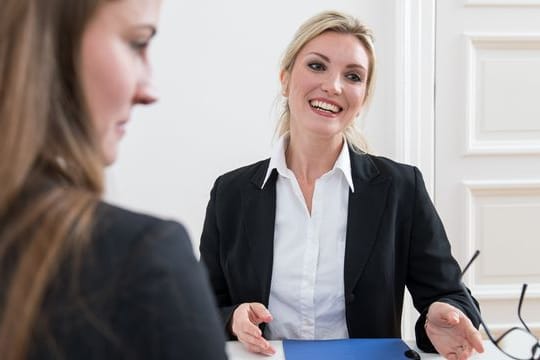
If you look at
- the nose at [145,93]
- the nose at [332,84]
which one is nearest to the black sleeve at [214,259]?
the nose at [332,84]

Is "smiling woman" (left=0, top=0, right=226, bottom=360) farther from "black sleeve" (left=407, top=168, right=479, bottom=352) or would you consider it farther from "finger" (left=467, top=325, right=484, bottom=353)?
"black sleeve" (left=407, top=168, right=479, bottom=352)

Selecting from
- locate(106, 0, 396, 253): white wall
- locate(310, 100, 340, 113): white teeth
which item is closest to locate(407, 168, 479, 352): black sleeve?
locate(310, 100, 340, 113): white teeth

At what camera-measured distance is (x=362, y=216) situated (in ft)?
5.60

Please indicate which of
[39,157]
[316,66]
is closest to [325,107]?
[316,66]

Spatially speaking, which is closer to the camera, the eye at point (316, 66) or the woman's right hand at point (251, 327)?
the woman's right hand at point (251, 327)

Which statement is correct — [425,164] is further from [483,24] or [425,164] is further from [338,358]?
[338,358]

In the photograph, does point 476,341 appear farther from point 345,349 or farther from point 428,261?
point 428,261

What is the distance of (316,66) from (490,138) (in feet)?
3.78

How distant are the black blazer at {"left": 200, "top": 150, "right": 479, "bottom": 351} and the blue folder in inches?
10.6

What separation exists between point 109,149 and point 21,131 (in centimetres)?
12

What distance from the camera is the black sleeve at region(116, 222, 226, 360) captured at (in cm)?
52

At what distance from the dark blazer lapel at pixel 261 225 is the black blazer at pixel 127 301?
114 cm

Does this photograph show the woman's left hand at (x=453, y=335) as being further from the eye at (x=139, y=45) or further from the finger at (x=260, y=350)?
the eye at (x=139, y=45)

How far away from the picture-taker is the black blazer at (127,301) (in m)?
0.51
